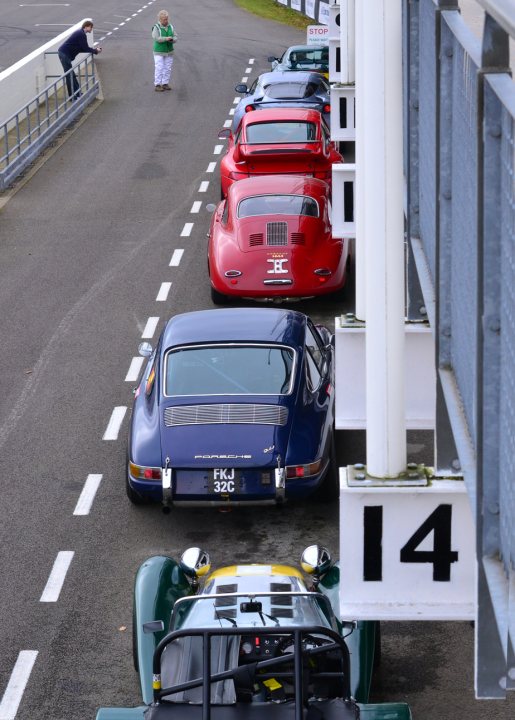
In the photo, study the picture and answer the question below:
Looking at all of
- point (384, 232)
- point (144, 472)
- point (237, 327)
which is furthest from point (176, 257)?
point (384, 232)

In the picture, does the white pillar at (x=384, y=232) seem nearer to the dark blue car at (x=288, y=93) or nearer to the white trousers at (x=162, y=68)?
the dark blue car at (x=288, y=93)

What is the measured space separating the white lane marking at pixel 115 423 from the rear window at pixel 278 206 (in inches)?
165

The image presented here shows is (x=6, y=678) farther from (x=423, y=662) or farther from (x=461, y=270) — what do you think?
(x=461, y=270)

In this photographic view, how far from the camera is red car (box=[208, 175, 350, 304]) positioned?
1588cm

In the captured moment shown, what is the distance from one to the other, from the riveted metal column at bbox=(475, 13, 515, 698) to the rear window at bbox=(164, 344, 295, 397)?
26.2ft

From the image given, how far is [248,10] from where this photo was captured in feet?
163

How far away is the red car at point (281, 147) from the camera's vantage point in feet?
63.5

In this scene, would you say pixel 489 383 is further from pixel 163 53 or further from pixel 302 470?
pixel 163 53

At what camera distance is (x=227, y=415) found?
10.5 metres

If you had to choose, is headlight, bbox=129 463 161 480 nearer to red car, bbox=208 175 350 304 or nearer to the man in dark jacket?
red car, bbox=208 175 350 304

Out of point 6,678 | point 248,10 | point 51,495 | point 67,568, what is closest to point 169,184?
point 51,495

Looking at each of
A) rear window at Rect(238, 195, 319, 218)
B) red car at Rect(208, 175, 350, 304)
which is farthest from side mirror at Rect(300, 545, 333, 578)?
rear window at Rect(238, 195, 319, 218)

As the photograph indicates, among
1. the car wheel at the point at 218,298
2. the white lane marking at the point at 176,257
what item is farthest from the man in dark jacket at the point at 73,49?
the car wheel at the point at 218,298

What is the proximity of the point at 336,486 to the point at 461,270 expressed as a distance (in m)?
7.56
